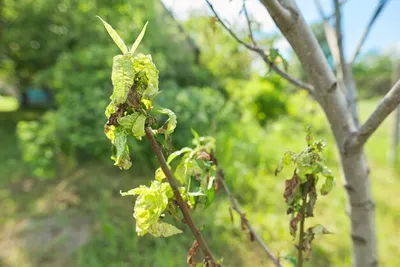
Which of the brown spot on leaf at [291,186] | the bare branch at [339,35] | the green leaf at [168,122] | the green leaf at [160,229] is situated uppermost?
the bare branch at [339,35]

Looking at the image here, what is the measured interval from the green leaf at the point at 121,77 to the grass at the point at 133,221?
4.47ft

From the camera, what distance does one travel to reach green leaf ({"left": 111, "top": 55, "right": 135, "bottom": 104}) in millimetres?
500

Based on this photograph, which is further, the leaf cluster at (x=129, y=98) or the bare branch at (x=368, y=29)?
the bare branch at (x=368, y=29)

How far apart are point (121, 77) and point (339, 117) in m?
0.71

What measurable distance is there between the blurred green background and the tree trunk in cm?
23

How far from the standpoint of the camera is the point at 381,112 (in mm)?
812

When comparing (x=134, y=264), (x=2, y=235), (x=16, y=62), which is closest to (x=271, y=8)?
(x=134, y=264)

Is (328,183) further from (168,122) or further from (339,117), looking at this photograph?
(168,122)

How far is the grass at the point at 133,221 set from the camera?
2.25m

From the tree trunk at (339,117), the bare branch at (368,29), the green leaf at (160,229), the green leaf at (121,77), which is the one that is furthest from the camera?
the bare branch at (368,29)

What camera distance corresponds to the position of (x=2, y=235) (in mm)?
2707

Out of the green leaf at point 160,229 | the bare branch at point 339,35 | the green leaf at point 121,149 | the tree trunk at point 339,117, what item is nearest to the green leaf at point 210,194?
the green leaf at point 160,229

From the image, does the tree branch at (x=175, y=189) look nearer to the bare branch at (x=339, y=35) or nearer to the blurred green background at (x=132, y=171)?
the blurred green background at (x=132, y=171)

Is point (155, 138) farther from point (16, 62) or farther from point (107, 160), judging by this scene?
point (16, 62)
